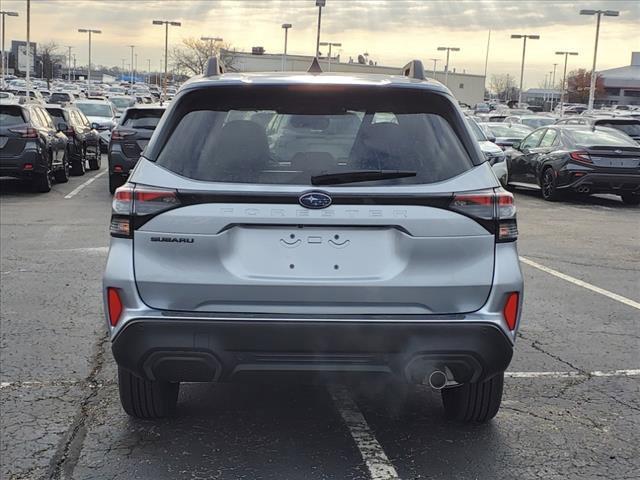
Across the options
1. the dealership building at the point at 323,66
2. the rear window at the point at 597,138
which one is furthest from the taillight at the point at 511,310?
the dealership building at the point at 323,66

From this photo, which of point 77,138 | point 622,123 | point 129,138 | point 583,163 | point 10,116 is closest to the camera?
point 10,116

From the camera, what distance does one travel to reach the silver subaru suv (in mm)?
3354

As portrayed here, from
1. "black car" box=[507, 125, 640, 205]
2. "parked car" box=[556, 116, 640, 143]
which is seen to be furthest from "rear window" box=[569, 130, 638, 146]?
"parked car" box=[556, 116, 640, 143]

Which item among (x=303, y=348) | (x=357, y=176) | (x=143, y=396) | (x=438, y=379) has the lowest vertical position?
(x=143, y=396)

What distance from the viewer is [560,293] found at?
297 inches

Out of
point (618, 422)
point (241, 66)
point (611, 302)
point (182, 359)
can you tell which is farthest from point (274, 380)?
point (241, 66)

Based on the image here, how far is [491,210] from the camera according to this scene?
11.4 feet

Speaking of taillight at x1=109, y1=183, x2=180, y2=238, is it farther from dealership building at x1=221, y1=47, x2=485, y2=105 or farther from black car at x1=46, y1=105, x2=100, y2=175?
dealership building at x1=221, y1=47, x2=485, y2=105

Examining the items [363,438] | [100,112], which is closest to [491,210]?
[363,438]

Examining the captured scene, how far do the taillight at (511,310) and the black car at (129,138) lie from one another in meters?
11.0

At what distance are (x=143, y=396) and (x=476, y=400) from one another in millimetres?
1739

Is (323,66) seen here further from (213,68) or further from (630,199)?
(213,68)

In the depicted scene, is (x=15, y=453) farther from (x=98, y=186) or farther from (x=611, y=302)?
(x=98, y=186)

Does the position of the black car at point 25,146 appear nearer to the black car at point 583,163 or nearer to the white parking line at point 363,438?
the black car at point 583,163
